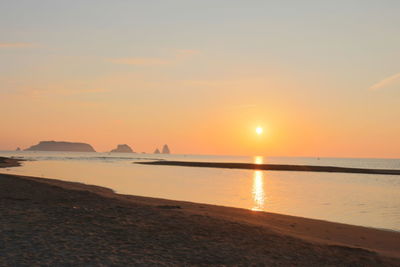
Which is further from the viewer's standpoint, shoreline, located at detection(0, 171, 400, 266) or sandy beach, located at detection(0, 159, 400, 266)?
shoreline, located at detection(0, 171, 400, 266)

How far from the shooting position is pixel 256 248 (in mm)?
13508

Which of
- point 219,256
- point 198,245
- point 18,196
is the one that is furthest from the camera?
point 18,196

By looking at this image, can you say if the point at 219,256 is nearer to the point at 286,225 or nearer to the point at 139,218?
the point at 139,218

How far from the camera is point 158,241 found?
13.4m

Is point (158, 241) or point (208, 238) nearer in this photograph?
point (158, 241)

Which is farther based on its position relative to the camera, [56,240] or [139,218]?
[139,218]

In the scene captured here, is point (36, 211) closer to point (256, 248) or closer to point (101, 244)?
point (101, 244)

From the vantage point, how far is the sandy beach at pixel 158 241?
441 inches

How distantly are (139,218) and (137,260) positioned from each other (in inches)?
260

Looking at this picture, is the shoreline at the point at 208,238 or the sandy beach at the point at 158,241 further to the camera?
the shoreline at the point at 208,238

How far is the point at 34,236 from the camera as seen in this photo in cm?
1265

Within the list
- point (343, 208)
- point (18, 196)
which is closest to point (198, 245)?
point (18, 196)

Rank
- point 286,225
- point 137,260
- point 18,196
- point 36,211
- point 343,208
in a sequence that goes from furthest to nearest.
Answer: point 343,208 → point 18,196 → point 286,225 → point 36,211 → point 137,260

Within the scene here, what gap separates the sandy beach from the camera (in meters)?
11.2
